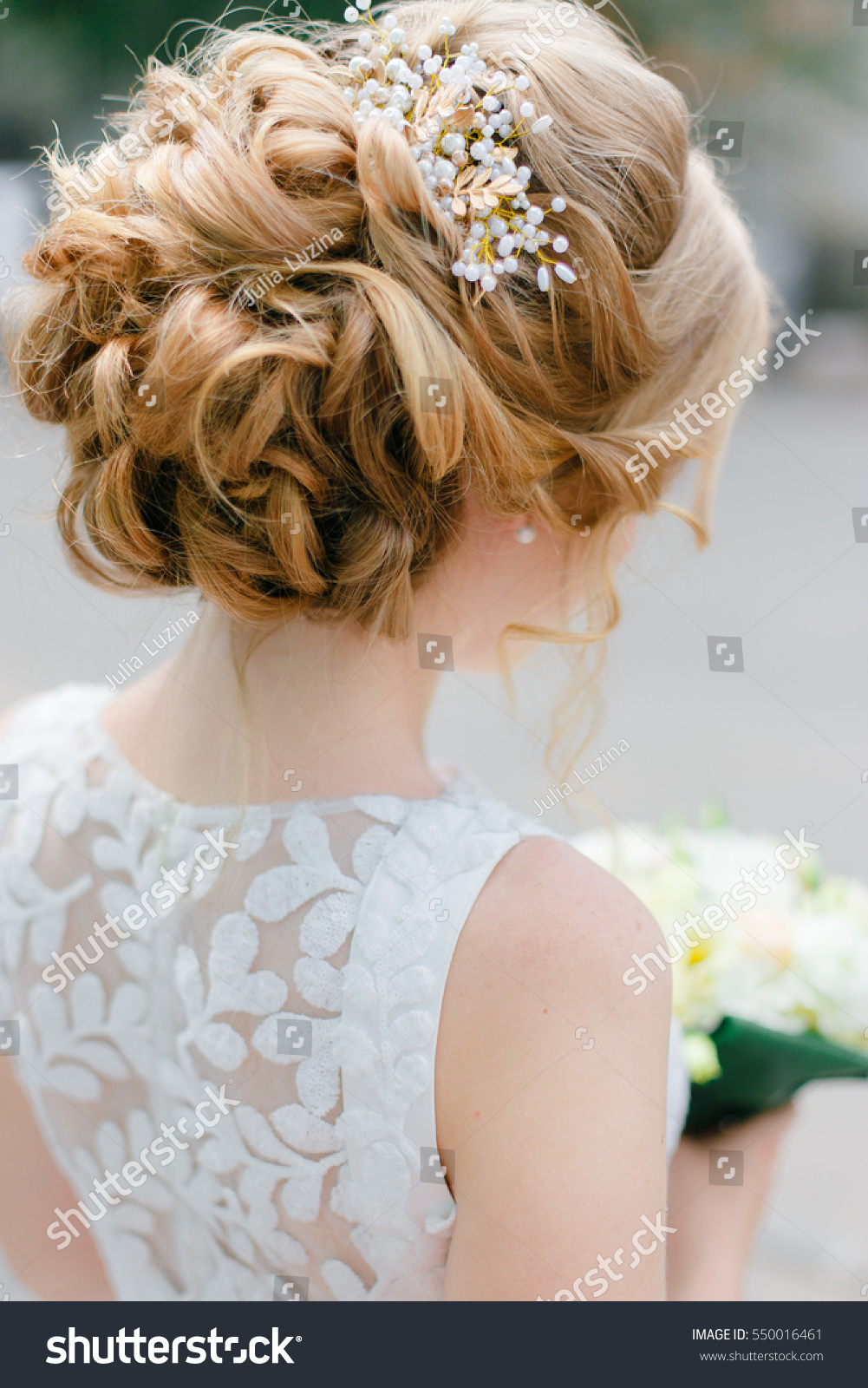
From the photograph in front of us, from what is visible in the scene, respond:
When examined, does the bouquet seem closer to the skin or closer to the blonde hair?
A: the skin

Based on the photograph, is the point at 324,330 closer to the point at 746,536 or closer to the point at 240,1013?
the point at 240,1013

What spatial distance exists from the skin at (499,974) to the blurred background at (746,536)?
0.54ft

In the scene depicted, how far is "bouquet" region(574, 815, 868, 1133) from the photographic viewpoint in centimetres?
112

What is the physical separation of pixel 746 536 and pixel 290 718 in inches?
58.7

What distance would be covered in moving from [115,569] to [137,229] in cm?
30

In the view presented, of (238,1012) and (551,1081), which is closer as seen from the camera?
(551,1081)

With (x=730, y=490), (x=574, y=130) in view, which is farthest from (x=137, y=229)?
(x=730, y=490)

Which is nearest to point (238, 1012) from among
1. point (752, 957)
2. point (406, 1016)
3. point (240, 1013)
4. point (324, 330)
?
point (240, 1013)

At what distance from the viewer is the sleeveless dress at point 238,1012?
0.77 metres

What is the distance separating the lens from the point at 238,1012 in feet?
2.70

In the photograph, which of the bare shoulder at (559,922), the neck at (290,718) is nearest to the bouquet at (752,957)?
the bare shoulder at (559,922)

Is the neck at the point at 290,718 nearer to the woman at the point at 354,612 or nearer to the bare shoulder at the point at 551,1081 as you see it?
the woman at the point at 354,612

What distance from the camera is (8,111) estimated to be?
1568mm

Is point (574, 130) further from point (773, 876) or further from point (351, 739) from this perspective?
point (773, 876)
